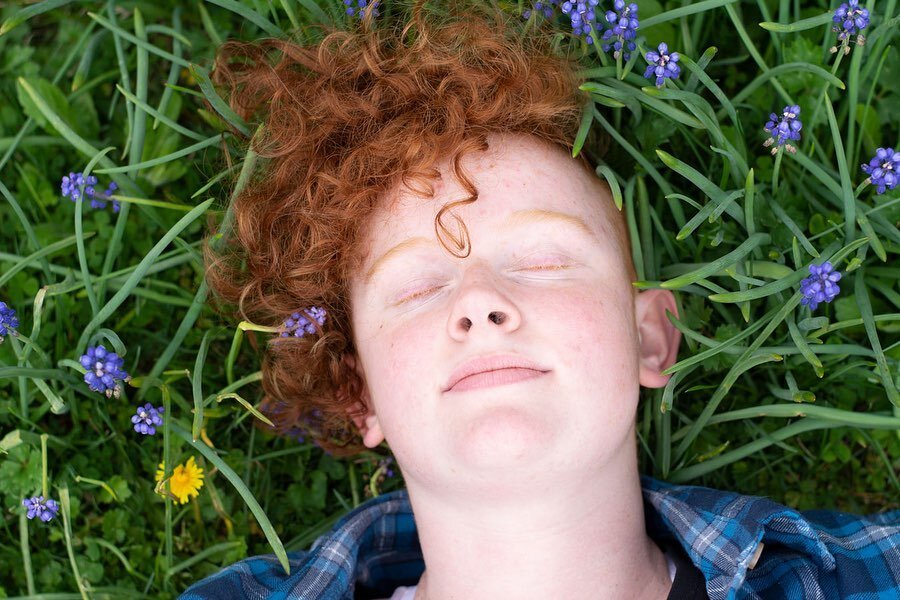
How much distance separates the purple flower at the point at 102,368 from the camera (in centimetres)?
222

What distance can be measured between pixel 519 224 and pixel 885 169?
0.91m

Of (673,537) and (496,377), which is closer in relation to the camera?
(496,377)

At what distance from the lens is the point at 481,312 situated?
6.70ft

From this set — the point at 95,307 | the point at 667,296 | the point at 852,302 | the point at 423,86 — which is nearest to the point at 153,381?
the point at 95,307

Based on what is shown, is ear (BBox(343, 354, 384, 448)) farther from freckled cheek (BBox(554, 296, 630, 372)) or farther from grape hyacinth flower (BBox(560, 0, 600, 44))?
A: grape hyacinth flower (BBox(560, 0, 600, 44))

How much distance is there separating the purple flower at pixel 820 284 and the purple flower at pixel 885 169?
26cm

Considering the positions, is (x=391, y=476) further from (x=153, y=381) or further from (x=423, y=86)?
(x=423, y=86)

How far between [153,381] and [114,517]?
0.57 meters

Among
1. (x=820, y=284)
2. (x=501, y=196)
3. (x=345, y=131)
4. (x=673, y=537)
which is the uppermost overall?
(x=345, y=131)

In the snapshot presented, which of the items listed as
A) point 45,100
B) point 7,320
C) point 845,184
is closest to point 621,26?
point 845,184

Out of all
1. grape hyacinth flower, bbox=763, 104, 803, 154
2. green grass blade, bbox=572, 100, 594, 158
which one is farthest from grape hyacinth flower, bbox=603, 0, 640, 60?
grape hyacinth flower, bbox=763, 104, 803, 154

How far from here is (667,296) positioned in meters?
2.55

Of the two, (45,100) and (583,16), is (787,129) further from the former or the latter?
(45,100)

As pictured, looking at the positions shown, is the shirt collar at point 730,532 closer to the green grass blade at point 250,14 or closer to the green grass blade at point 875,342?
the green grass blade at point 875,342
